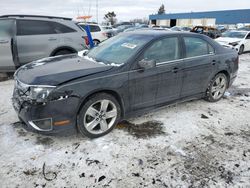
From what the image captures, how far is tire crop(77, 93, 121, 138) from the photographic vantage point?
3.05 metres

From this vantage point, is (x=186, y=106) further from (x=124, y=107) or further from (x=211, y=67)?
(x=124, y=107)

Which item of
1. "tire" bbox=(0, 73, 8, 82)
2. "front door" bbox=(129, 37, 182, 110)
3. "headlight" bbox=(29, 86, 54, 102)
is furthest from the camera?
"tire" bbox=(0, 73, 8, 82)

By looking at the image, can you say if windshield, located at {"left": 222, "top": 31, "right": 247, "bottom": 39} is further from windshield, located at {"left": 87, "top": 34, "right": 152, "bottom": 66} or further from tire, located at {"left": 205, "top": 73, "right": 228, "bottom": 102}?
windshield, located at {"left": 87, "top": 34, "right": 152, "bottom": 66}

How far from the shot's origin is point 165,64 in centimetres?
367

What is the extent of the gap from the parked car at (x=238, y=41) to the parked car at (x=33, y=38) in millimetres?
8719

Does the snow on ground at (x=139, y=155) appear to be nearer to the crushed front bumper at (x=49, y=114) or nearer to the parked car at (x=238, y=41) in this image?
the crushed front bumper at (x=49, y=114)

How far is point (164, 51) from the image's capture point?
3740 millimetres

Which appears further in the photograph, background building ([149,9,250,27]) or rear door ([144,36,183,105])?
background building ([149,9,250,27])

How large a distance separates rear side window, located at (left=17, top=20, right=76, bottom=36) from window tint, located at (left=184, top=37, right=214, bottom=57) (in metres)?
4.15

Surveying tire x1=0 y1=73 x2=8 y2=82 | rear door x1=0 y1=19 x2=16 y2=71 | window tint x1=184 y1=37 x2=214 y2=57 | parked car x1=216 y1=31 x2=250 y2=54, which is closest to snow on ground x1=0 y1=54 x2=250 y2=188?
window tint x1=184 y1=37 x2=214 y2=57

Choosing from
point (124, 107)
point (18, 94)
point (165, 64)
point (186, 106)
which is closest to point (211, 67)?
point (186, 106)

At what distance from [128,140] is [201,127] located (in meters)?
1.38

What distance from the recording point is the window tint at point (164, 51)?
3.54 m

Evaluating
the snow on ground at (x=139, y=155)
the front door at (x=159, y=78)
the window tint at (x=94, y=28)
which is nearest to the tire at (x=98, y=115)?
the snow on ground at (x=139, y=155)
